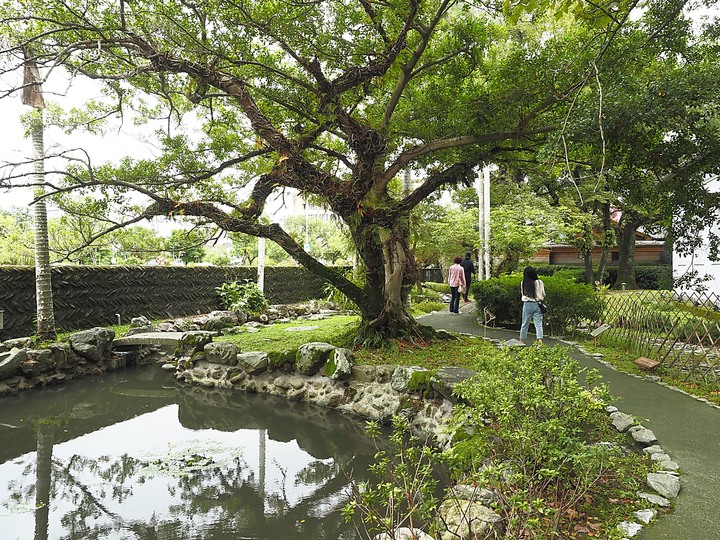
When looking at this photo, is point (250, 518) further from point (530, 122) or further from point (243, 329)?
point (243, 329)

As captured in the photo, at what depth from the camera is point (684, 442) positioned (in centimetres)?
421

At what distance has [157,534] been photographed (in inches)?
154

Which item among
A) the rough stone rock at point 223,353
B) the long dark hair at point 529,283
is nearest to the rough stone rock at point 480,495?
the long dark hair at point 529,283

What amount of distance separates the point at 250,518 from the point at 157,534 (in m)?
0.78

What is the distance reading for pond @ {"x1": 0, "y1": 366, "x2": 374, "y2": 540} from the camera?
4.09m

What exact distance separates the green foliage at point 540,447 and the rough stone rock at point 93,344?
8.33 metres

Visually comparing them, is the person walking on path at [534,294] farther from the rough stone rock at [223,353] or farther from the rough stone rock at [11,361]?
the rough stone rock at [11,361]

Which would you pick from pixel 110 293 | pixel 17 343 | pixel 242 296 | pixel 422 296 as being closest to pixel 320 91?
pixel 17 343

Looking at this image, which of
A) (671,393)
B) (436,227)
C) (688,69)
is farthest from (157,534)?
(436,227)

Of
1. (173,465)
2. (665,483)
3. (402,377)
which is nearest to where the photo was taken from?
(665,483)

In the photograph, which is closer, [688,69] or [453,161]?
[688,69]

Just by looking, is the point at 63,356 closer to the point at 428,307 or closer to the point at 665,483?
the point at 665,483

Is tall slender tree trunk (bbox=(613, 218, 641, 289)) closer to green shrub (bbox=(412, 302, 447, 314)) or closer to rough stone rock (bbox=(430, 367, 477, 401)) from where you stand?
green shrub (bbox=(412, 302, 447, 314))

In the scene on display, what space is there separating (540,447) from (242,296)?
506 inches
